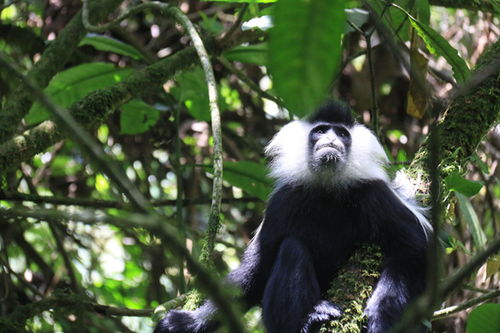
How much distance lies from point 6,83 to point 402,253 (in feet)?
11.0

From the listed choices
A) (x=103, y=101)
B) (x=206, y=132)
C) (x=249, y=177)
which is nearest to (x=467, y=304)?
(x=249, y=177)

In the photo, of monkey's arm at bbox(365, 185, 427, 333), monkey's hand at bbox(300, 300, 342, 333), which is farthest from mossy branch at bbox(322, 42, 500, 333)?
monkey's hand at bbox(300, 300, 342, 333)

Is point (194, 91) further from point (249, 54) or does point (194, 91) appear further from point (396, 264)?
point (396, 264)

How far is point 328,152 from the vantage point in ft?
11.5

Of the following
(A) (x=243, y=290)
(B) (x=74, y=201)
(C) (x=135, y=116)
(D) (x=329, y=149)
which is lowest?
(A) (x=243, y=290)

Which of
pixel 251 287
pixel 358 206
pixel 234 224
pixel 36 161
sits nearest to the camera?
pixel 358 206

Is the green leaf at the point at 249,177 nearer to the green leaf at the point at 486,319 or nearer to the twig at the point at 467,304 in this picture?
the twig at the point at 467,304

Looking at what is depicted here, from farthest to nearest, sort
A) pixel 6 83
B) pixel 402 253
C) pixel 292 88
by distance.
A: pixel 6 83 < pixel 402 253 < pixel 292 88

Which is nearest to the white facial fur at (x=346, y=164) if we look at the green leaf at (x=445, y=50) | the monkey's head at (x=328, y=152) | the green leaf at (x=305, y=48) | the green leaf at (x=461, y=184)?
the monkey's head at (x=328, y=152)

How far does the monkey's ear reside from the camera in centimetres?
371

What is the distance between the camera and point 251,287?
3492 mm

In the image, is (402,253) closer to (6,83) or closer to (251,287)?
(251,287)

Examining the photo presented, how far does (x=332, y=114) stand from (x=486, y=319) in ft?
5.58

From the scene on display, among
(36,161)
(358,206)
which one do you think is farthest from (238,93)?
(358,206)
